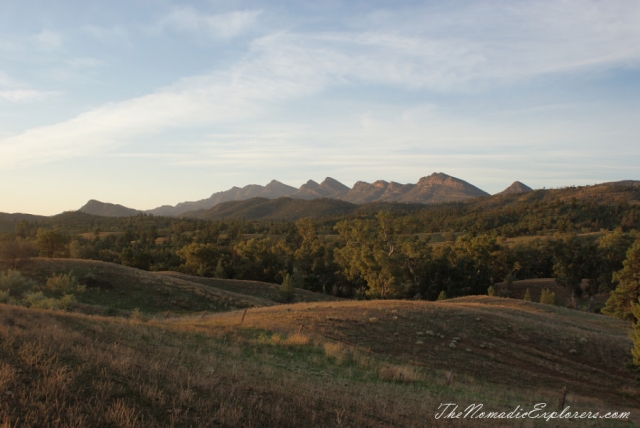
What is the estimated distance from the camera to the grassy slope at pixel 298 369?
648 centimetres

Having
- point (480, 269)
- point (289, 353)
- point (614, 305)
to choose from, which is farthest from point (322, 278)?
point (289, 353)

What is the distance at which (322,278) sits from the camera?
7888 cm

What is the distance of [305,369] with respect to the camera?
13531mm

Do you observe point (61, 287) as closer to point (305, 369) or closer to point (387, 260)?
point (305, 369)

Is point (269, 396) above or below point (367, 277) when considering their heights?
above

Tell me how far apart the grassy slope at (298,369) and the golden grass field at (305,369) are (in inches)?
1.8

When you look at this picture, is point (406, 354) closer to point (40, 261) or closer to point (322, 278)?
point (40, 261)

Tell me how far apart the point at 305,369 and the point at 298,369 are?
438 millimetres

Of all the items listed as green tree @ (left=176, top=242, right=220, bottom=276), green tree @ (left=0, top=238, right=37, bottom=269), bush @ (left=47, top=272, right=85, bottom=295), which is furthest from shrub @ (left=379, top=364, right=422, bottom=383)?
green tree @ (left=176, top=242, right=220, bottom=276)

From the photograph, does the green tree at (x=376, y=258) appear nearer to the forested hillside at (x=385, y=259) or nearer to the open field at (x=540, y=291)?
the forested hillside at (x=385, y=259)

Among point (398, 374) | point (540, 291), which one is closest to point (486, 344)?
point (398, 374)

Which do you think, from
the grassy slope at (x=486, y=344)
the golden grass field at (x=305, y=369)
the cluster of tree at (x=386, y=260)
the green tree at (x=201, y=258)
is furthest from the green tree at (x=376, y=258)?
the grassy slope at (x=486, y=344)

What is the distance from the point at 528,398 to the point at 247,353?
10.9 meters

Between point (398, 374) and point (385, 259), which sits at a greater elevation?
point (398, 374)
